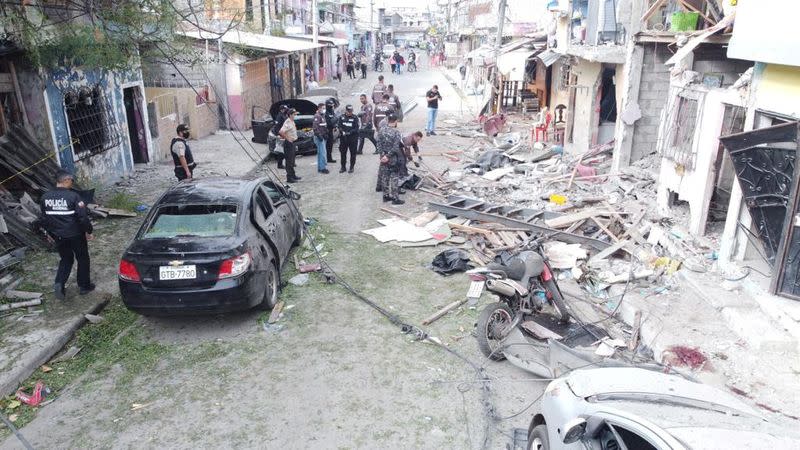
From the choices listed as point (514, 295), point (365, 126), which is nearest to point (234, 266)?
point (514, 295)

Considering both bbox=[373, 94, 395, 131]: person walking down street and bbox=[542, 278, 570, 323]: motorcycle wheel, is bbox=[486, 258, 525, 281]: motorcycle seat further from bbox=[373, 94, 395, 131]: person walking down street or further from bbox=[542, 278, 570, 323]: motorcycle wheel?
bbox=[373, 94, 395, 131]: person walking down street

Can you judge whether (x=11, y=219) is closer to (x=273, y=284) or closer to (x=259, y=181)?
(x=259, y=181)

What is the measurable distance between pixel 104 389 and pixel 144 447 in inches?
47.9

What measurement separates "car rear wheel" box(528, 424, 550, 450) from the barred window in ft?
36.8

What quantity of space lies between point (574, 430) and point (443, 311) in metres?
3.87

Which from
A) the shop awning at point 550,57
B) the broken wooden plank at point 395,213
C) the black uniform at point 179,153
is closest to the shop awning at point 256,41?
the black uniform at point 179,153

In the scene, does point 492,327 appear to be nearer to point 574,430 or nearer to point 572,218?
point 574,430

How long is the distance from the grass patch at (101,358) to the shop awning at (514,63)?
18.2 metres

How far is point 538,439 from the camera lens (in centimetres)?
439

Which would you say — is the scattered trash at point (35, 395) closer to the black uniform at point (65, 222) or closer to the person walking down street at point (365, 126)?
the black uniform at point (65, 222)

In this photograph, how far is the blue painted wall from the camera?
36.7ft

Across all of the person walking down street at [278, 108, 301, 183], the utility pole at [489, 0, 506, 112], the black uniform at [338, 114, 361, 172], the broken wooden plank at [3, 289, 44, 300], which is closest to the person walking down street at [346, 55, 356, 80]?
the utility pole at [489, 0, 506, 112]

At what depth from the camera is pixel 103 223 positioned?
10.6 m

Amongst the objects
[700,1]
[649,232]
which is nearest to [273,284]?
[649,232]
